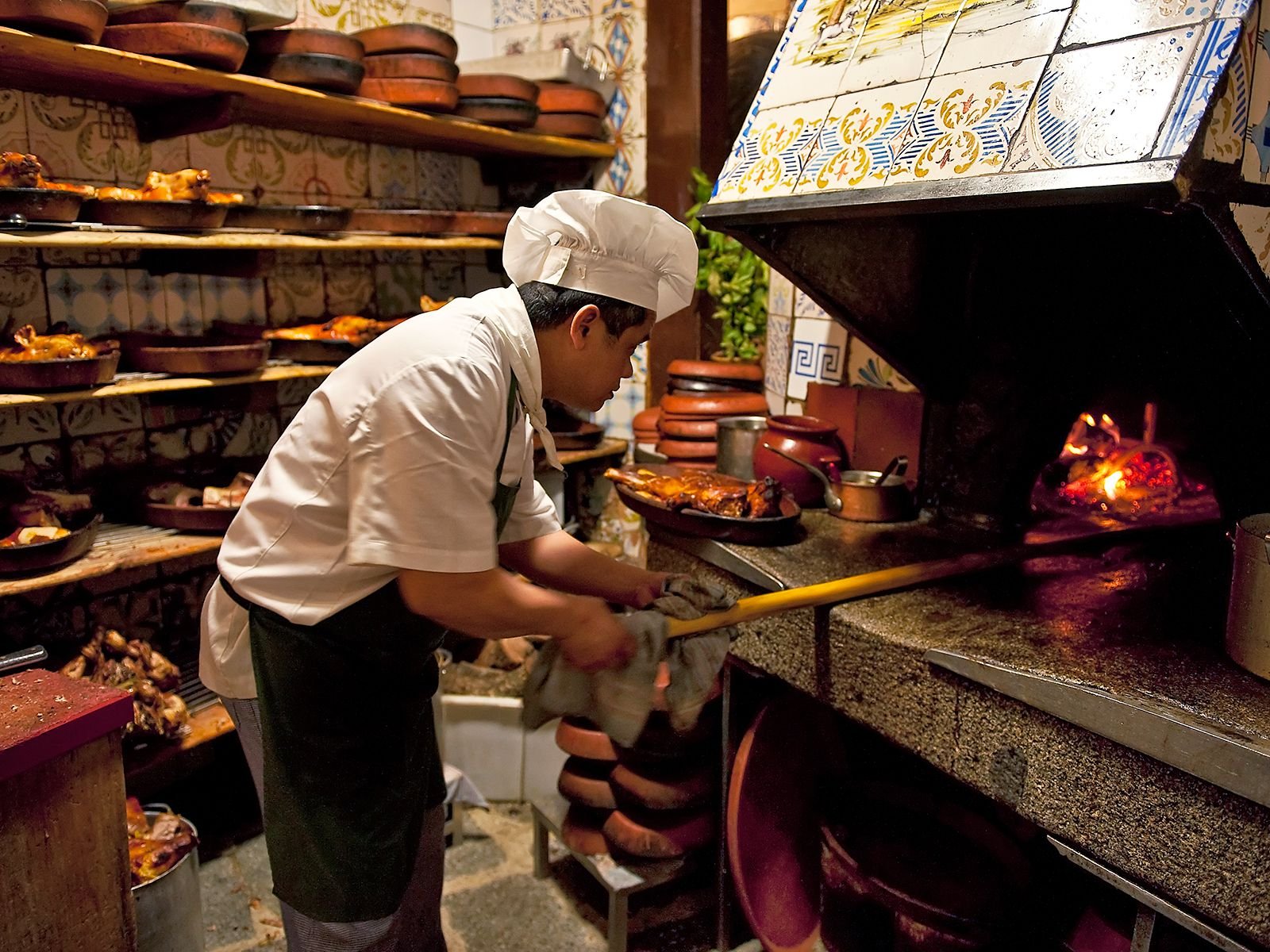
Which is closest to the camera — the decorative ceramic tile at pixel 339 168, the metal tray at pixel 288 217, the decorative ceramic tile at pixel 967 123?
the decorative ceramic tile at pixel 967 123

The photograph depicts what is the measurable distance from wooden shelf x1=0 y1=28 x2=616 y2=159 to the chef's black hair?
5.91ft

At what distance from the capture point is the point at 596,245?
1.85m

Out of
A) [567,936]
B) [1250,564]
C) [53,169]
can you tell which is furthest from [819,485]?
[53,169]

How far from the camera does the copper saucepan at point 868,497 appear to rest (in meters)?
2.98

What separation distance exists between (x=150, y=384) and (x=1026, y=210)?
2.65m

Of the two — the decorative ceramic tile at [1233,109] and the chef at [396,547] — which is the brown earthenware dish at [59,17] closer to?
the chef at [396,547]

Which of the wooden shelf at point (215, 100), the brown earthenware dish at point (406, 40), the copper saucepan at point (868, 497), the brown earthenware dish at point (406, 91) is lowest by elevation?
the copper saucepan at point (868, 497)

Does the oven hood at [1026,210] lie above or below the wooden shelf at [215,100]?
below

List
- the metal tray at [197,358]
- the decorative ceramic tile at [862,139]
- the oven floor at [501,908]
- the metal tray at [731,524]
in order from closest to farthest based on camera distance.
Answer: the decorative ceramic tile at [862,139] < the metal tray at [731,524] < the oven floor at [501,908] < the metal tray at [197,358]

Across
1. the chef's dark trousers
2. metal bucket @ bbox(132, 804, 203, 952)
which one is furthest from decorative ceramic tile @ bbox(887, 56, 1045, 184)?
metal bucket @ bbox(132, 804, 203, 952)

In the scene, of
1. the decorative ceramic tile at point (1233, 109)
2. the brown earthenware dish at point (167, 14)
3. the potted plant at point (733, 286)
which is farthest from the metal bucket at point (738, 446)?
the brown earthenware dish at point (167, 14)

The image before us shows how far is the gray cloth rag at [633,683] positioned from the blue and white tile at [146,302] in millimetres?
2474

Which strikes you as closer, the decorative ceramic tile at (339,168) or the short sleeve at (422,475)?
the short sleeve at (422,475)

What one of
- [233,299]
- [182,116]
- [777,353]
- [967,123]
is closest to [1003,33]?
[967,123]
